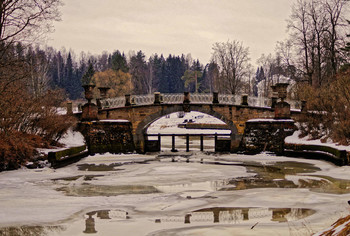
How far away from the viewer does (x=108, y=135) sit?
27125 mm

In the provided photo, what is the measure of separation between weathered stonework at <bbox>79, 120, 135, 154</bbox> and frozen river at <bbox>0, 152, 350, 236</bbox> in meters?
6.32

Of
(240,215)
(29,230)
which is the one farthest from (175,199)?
(29,230)

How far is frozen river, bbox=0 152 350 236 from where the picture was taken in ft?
29.0

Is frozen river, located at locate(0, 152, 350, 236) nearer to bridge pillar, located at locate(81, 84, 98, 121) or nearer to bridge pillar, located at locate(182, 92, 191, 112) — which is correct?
bridge pillar, located at locate(81, 84, 98, 121)

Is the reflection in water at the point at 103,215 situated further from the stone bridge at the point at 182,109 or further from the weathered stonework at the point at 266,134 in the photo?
the stone bridge at the point at 182,109

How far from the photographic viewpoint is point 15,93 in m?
16.8

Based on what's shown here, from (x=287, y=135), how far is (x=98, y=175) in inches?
558

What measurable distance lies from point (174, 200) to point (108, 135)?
16068 mm

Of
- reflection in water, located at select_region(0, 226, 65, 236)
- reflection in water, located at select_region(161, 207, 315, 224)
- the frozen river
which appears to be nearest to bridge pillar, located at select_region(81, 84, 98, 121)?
the frozen river

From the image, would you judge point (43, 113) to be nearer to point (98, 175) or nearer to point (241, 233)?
point (98, 175)

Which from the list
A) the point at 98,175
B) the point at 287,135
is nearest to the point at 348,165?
the point at 287,135

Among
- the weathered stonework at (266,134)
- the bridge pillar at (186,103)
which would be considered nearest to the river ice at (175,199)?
the weathered stonework at (266,134)

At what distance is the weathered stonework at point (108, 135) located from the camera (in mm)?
26625

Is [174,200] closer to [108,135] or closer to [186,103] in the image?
[108,135]
